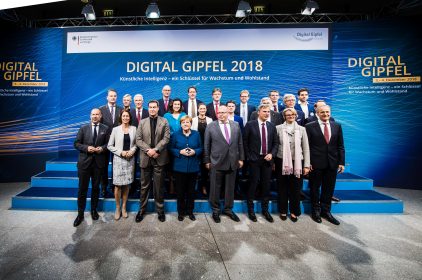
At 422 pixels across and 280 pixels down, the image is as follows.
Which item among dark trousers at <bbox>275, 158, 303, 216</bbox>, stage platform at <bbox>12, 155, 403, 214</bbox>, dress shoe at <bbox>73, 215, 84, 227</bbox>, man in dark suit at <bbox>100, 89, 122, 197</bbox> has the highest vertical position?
man in dark suit at <bbox>100, 89, 122, 197</bbox>

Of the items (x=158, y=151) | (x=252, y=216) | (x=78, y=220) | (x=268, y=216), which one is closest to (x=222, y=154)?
(x=158, y=151)

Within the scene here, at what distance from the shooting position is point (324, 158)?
3211mm

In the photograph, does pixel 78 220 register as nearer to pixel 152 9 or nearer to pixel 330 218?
pixel 330 218

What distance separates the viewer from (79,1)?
5.52 metres

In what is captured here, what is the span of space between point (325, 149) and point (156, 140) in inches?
95.5

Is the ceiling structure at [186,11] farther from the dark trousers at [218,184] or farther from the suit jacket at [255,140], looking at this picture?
the dark trousers at [218,184]

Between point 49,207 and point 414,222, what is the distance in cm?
560

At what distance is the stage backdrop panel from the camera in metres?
5.28

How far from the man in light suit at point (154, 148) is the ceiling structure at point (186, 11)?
348cm

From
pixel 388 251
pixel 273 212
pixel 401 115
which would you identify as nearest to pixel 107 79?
pixel 273 212

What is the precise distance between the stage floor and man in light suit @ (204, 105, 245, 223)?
405 millimetres

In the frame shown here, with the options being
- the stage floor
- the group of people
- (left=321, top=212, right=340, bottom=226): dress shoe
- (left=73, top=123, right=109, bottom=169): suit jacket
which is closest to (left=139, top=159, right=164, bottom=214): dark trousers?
the group of people

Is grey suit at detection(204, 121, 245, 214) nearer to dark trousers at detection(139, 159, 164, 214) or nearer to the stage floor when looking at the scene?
the stage floor

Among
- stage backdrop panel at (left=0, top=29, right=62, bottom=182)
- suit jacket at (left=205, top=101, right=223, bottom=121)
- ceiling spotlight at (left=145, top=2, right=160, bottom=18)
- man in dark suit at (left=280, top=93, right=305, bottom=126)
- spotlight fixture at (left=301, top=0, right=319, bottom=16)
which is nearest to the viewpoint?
man in dark suit at (left=280, top=93, right=305, bottom=126)
